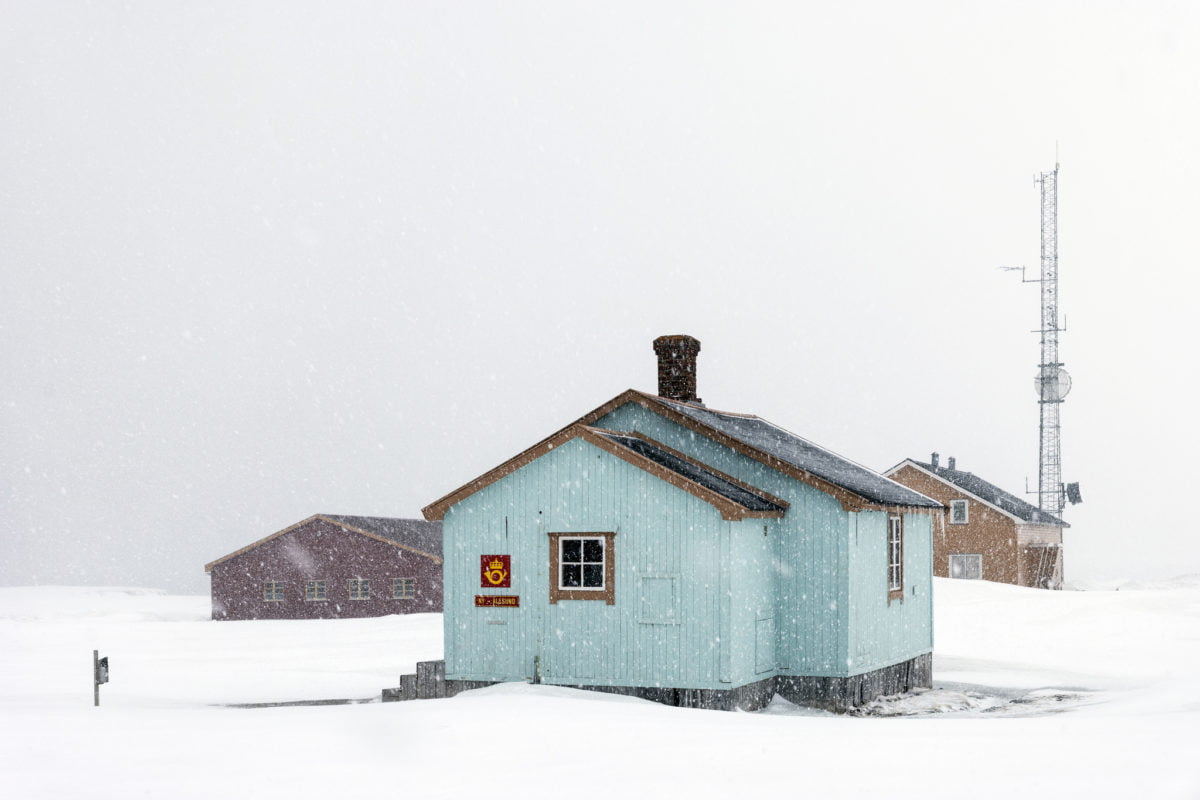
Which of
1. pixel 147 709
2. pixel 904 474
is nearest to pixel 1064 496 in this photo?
pixel 904 474

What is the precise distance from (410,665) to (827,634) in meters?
11.2

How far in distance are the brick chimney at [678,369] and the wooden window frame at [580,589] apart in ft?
16.6

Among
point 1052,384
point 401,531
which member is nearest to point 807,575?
point 401,531

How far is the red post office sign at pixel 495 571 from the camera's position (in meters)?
20.2

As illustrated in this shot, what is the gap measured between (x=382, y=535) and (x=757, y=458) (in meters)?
29.9

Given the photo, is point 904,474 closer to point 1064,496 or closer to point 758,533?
point 1064,496

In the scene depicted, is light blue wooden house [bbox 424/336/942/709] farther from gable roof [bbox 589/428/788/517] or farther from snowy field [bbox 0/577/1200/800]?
snowy field [bbox 0/577/1200/800]

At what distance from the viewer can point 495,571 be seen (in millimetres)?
20266

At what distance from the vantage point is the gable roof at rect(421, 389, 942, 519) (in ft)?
65.8

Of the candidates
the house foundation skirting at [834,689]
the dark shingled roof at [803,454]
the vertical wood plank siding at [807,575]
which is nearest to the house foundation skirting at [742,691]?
the house foundation skirting at [834,689]

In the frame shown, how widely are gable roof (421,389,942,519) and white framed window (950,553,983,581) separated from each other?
2945cm

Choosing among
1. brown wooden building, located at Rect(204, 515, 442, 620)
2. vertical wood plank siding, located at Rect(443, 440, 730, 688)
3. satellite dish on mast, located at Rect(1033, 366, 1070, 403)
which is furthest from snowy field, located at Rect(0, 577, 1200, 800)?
satellite dish on mast, located at Rect(1033, 366, 1070, 403)

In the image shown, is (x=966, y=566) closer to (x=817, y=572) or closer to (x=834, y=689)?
(x=834, y=689)

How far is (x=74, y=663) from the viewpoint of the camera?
31094mm
